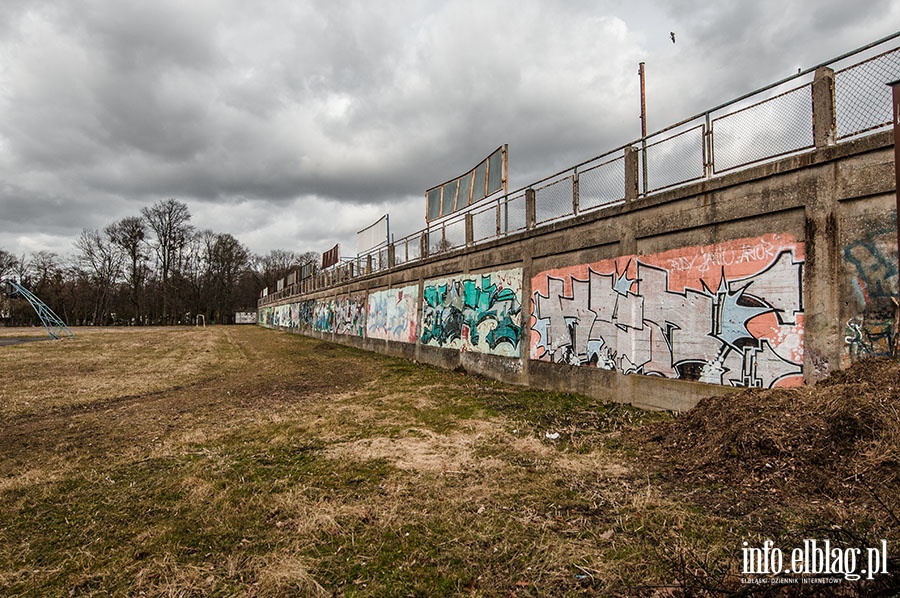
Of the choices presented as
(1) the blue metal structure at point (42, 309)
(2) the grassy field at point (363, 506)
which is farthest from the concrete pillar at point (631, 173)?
(1) the blue metal structure at point (42, 309)

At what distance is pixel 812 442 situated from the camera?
16.6 ft

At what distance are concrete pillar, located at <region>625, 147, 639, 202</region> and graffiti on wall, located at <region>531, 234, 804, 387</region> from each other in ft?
4.54

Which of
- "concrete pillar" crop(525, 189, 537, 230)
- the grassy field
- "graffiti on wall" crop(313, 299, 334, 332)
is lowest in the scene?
the grassy field

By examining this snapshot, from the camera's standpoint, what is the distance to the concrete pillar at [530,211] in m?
12.8

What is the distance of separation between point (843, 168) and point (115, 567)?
9625mm

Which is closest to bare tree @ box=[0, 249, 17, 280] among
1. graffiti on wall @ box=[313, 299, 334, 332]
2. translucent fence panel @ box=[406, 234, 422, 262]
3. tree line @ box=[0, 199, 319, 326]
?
tree line @ box=[0, 199, 319, 326]

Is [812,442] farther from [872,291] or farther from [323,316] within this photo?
[323,316]

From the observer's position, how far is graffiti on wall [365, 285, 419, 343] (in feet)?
67.3

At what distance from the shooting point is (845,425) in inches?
195

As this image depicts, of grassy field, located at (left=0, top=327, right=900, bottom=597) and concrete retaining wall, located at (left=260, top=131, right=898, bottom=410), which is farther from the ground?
concrete retaining wall, located at (left=260, top=131, right=898, bottom=410)

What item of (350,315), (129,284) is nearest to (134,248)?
(129,284)

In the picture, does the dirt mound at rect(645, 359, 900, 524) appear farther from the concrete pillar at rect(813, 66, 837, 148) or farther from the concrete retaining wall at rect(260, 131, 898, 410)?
the concrete pillar at rect(813, 66, 837, 148)

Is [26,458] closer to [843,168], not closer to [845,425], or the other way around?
[845,425]

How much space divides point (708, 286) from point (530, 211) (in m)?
5.70
